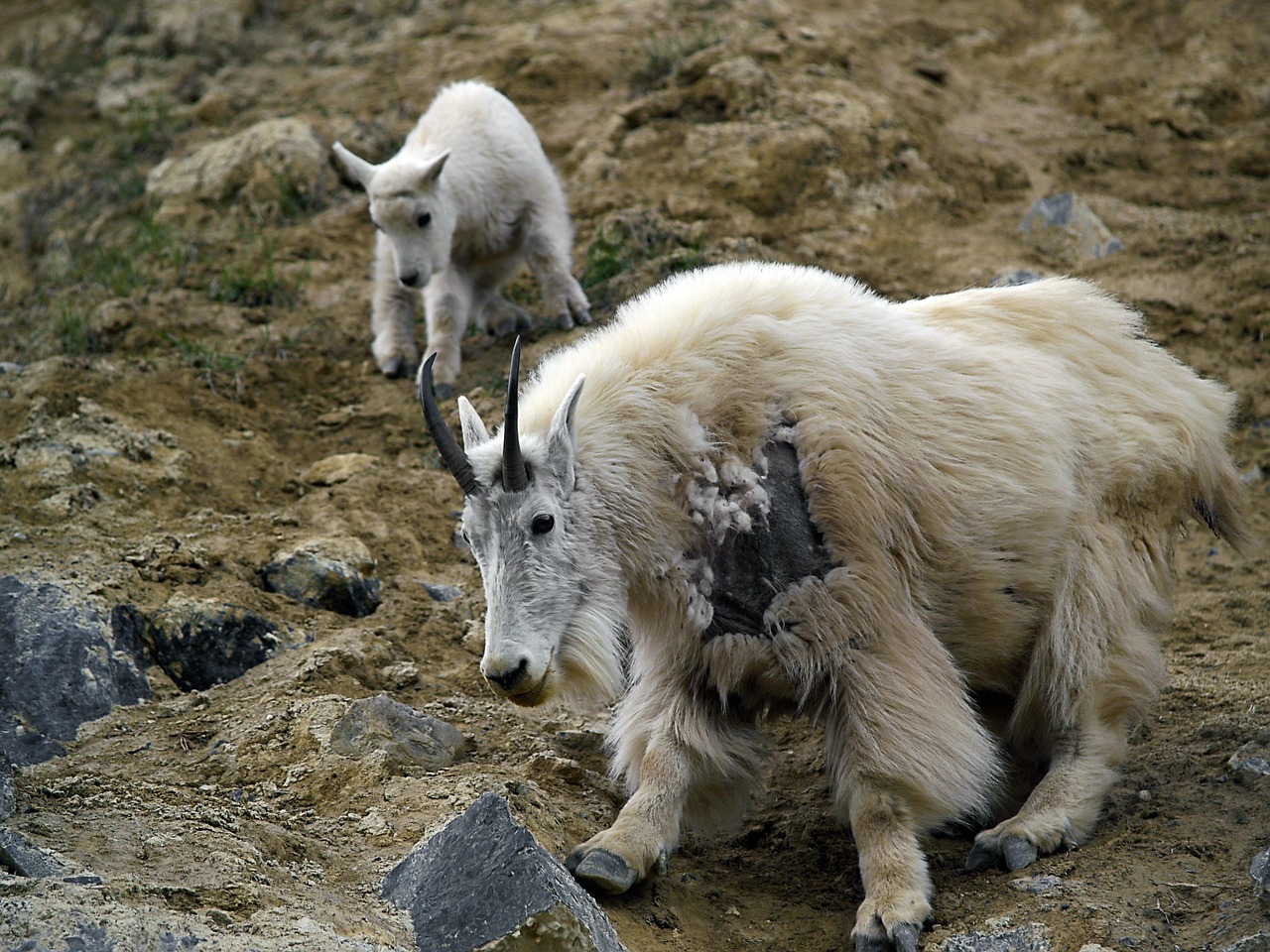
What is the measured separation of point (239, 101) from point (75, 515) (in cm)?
746

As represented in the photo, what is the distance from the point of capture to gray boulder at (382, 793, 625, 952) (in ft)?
10.9

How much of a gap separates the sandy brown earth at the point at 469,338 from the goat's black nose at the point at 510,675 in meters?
0.47

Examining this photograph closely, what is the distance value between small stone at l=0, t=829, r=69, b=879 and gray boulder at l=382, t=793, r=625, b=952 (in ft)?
2.95

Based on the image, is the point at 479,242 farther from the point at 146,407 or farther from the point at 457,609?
the point at 457,609

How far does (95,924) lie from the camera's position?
2.99 meters

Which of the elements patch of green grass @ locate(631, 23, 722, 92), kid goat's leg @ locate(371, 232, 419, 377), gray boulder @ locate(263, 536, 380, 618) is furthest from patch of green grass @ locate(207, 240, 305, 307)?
patch of green grass @ locate(631, 23, 722, 92)

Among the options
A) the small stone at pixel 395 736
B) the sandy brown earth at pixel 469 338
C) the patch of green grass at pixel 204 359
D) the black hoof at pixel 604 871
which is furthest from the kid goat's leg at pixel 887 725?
the patch of green grass at pixel 204 359

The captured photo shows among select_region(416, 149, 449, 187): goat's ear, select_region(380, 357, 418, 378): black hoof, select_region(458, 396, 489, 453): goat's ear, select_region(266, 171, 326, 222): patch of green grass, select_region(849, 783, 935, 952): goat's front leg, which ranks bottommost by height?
select_region(380, 357, 418, 378): black hoof

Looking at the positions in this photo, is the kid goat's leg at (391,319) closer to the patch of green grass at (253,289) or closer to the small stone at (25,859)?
the patch of green grass at (253,289)

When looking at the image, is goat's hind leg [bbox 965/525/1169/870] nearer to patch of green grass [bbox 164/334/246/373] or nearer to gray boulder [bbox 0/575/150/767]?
gray boulder [bbox 0/575/150/767]

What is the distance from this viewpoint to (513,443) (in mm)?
3975

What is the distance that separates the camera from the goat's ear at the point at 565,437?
417 cm

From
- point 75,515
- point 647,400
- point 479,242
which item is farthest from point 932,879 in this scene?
point 479,242

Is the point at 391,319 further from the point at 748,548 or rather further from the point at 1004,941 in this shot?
the point at 1004,941
